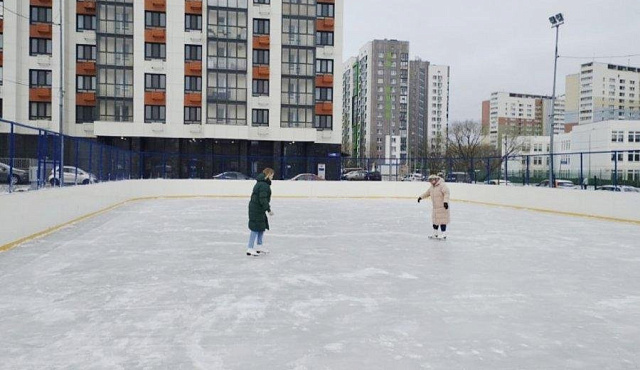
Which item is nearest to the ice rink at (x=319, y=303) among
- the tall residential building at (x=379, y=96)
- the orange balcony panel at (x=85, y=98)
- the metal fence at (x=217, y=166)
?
the metal fence at (x=217, y=166)

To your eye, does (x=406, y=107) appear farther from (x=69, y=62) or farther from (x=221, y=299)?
→ (x=221, y=299)

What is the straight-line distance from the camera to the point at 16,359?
3873mm

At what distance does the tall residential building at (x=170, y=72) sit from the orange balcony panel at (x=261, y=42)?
0.28 ft

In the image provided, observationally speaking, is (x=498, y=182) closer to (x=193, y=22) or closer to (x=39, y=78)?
(x=193, y=22)

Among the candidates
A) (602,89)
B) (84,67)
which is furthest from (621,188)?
(602,89)

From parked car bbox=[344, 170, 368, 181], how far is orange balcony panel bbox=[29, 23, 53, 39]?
90.7 ft

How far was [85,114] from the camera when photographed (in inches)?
1649

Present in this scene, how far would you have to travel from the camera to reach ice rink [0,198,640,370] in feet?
13.3

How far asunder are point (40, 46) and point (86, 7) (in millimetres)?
4828

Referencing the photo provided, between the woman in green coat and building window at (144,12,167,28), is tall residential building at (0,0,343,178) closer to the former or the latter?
building window at (144,12,167,28)

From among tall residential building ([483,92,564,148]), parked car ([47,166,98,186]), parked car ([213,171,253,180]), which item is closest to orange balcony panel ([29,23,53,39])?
parked car ([213,171,253,180])

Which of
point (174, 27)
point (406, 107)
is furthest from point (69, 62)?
point (406, 107)

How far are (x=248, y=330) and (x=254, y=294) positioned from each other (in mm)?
1377

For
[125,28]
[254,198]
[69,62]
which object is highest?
[125,28]
